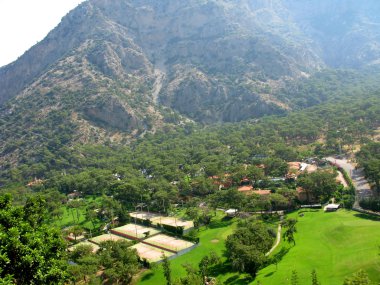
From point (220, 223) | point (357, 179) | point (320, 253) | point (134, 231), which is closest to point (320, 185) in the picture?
point (357, 179)

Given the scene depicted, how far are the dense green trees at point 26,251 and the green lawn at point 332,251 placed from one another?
33750 mm

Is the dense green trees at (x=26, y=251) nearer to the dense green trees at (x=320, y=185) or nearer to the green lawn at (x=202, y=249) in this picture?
the green lawn at (x=202, y=249)

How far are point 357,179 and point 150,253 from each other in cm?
5944

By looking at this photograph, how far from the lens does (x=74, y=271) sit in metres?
53.7

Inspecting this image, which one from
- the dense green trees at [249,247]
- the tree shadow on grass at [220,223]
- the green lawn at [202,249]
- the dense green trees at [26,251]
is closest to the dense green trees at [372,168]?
the dense green trees at [249,247]

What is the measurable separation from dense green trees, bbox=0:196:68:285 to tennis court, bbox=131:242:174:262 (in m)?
40.7

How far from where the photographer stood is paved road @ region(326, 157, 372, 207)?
8069cm

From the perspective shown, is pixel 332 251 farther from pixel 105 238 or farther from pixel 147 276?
pixel 105 238

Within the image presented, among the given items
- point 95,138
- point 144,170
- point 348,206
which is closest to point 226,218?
point 348,206

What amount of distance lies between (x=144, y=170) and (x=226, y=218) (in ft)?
199

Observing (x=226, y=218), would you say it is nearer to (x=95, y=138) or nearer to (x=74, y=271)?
(x=74, y=271)

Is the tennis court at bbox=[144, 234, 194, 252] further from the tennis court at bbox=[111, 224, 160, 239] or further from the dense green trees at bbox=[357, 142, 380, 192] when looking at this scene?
the dense green trees at bbox=[357, 142, 380, 192]

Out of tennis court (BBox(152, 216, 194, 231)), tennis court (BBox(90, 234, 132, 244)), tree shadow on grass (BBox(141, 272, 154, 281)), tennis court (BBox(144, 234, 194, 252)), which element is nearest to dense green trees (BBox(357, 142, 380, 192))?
tennis court (BBox(152, 216, 194, 231))

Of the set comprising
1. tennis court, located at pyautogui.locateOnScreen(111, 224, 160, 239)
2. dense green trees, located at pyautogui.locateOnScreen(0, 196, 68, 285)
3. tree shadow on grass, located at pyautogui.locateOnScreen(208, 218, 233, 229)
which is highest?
dense green trees, located at pyautogui.locateOnScreen(0, 196, 68, 285)
